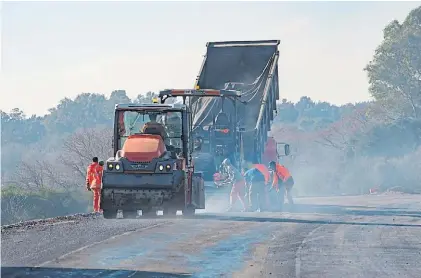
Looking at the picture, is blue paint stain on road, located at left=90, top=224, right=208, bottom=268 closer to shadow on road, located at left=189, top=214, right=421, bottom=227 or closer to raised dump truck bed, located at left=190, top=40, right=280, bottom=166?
shadow on road, located at left=189, top=214, right=421, bottom=227

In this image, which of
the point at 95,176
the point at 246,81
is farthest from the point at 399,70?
the point at 95,176

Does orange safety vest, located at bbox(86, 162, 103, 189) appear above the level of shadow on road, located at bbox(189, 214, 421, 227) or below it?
above

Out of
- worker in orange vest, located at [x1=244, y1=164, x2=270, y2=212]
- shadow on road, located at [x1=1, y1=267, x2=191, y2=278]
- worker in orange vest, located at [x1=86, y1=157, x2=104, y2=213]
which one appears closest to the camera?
shadow on road, located at [x1=1, y1=267, x2=191, y2=278]

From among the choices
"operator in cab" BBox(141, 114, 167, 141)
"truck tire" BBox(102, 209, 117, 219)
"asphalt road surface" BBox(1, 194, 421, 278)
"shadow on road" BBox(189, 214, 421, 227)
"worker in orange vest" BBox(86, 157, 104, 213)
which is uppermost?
"operator in cab" BBox(141, 114, 167, 141)

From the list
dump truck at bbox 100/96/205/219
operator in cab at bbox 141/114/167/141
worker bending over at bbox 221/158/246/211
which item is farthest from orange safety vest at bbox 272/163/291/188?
operator in cab at bbox 141/114/167/141

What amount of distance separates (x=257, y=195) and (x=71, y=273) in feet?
44.2

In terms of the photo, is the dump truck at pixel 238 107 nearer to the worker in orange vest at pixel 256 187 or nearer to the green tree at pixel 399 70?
the worker in orange vest at pixel 256 187

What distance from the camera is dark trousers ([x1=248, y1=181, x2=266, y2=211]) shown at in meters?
25.8

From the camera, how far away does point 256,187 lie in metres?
25.8

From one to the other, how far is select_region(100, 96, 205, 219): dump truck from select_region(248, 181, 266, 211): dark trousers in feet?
19.4

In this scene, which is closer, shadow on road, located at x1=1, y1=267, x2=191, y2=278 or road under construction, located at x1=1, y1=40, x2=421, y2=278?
shadow on road, located at x1=1, y1=267, x2=191, y2=278

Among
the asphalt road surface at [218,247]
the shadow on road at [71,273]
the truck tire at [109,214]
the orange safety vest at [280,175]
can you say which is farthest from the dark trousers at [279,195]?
the shadow on road at [71,273]

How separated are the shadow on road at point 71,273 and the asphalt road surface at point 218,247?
0.04ft

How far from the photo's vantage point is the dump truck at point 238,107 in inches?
1065
